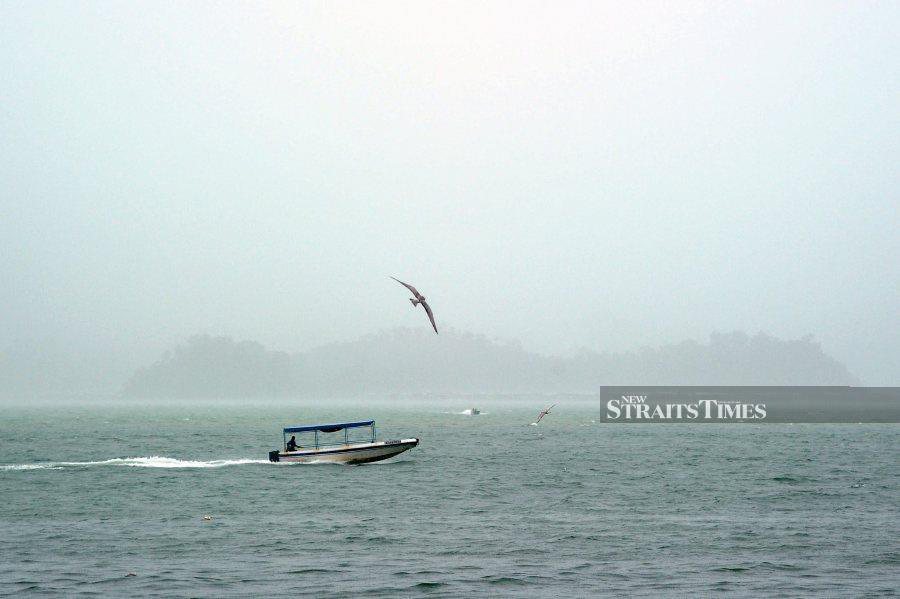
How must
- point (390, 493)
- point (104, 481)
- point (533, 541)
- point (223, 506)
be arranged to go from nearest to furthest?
point (533, 541)
point (223, 506)
point (390, 493)
point (104, 481)

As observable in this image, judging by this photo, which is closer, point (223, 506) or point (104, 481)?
point (223, 506)

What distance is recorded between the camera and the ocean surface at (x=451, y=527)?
30.5 meters

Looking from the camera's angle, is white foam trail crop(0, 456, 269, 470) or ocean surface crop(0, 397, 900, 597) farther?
white foam trail crop(0, 456, 269, 470)

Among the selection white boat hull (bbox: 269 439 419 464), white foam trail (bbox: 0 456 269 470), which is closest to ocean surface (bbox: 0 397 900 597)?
white foam trail (bbox: 0 456 269 470)

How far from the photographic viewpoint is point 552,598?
28.4 meters

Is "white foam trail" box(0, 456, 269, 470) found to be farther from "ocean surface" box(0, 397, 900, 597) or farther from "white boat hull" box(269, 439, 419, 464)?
"white boat hull" box(269, 439, 419, 464)

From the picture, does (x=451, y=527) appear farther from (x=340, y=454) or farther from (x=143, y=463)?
(x=143, y=463)

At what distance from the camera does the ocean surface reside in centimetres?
3045

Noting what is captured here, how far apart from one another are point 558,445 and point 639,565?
69.7 m

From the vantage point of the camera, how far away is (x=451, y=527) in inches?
1647

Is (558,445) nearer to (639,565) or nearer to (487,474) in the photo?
(487,474)

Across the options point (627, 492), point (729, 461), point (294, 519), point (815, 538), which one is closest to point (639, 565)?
point (815, 538)

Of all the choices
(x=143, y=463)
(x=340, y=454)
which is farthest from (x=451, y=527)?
(x=143, y=463)

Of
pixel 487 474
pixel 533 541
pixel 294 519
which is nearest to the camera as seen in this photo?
pixel 533 541
